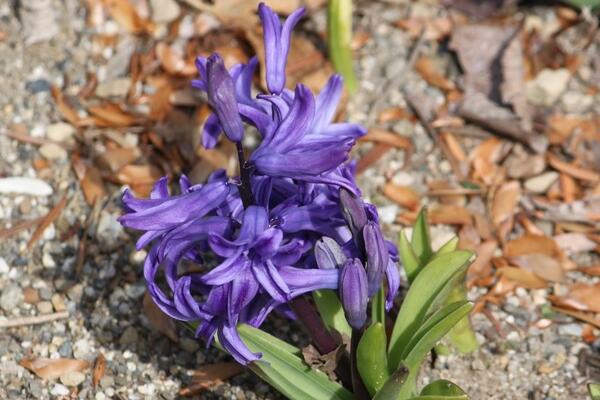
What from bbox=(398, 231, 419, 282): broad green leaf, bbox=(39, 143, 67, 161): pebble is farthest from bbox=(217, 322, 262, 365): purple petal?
bbox=(39, 143, 67, 161): pebble

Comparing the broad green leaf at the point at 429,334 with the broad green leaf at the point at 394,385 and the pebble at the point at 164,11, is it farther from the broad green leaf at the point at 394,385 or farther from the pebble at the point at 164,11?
the pebble at the point at 164,11

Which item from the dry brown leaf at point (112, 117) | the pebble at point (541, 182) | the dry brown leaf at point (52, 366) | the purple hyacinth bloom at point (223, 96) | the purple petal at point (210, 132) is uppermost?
the purple hyacinth bloom at point (223, 96)

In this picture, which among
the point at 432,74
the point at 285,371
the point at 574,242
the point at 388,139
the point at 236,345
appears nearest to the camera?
the point at 236,345

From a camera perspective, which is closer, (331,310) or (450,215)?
(331,310)

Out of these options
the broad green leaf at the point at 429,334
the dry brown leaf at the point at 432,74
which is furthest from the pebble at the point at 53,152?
the broad green leaf at the point at 429,334

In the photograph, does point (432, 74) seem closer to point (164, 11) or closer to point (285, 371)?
point (164, 11)

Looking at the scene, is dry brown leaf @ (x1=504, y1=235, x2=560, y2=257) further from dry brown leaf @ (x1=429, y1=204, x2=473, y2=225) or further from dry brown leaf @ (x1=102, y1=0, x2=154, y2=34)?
dry brown leaf @ (x1=102, y1=0, x2=154, y2=34)

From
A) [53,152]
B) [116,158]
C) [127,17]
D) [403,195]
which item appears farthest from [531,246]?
[127,17]
